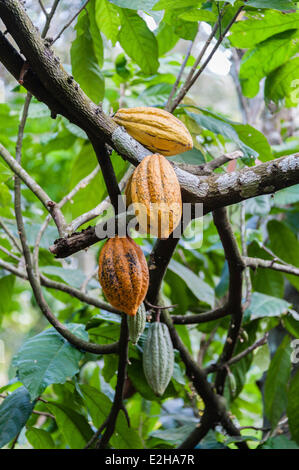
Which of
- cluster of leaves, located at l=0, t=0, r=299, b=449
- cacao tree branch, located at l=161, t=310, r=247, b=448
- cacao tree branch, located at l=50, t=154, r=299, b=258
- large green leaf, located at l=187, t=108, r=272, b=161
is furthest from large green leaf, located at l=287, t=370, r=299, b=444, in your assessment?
cacao tree branch, located at l=50, t=154, r=299, b=258

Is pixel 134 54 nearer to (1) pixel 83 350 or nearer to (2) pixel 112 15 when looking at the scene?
(2) pixel 112 15

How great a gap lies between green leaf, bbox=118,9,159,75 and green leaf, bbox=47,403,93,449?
3.54 ft

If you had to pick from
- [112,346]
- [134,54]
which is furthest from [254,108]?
[112,346]

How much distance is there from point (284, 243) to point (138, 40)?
1.02m

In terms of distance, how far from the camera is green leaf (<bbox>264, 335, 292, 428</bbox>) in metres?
1.78

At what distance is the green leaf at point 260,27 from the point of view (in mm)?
1400

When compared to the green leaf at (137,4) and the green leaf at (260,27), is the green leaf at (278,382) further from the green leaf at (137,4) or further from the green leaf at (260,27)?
the green leaf at (137,4)

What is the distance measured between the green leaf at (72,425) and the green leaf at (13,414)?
0.16 metres

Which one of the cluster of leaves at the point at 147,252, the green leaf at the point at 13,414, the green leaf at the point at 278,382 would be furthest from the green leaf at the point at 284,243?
the green leaf at the point at 13,414

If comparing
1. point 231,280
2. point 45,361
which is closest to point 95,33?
point 231,280

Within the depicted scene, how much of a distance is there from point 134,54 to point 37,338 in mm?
890

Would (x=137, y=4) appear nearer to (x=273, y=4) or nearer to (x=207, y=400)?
(x=273, y=4)

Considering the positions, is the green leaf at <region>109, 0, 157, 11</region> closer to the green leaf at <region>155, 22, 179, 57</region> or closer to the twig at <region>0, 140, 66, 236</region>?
the twig at <region>0, 140, 66, 236</region>
